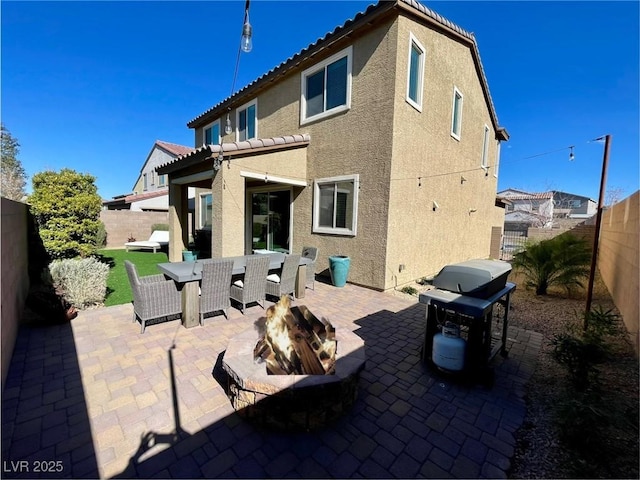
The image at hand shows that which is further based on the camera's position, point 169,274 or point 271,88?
point 271,88

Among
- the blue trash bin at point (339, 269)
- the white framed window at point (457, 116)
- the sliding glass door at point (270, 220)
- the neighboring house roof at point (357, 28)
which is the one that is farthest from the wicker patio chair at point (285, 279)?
the white framed window at point (457, 116)

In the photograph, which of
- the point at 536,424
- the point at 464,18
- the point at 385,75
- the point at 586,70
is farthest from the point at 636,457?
the point at 464,18

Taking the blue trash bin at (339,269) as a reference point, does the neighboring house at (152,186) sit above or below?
above

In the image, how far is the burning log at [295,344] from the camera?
9.42ft

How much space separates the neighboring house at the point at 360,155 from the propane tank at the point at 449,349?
405cm

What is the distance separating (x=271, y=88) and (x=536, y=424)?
479 inches

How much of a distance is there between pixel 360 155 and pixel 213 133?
1052 cm

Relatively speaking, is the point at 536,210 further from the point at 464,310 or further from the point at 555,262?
the point at 464,310

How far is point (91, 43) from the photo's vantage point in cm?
867

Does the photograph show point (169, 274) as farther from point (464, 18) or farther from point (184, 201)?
point (464, 18)

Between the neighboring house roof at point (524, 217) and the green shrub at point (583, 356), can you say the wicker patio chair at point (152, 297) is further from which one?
the neighboring house roof at point (524, 217)

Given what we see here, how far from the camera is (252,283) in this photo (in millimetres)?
5566

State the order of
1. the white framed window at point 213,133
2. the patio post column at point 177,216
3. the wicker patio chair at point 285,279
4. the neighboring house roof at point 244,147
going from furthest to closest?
1. the white framed window at point 213,133
2. the patio post column at point 177,216
3. the neighboring house roof at point 244,147
4. the wicker patio chair at point 285,279

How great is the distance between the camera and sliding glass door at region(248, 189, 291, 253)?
10.4m
